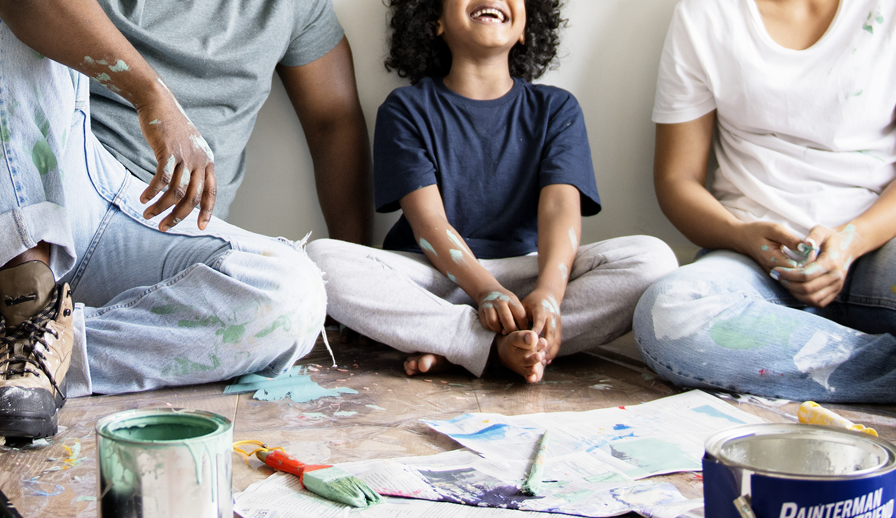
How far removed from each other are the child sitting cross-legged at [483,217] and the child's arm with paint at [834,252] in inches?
9.2

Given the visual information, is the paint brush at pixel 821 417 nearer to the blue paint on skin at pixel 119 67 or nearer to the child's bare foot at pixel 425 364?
the child's bare foot at pixel 425 364

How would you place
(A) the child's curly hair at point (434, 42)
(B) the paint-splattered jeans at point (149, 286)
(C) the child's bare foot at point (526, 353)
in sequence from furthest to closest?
1. (A) the child's curly hair at point (434, 42)
2. (C) the child's bare foot at point (526, 353)
3. (B) the paint-splattered jeans at point (149, 286)

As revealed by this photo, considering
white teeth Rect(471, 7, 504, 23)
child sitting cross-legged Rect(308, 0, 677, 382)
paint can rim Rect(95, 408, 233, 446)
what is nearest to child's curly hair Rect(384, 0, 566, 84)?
child sitting cross-legged Rect(308, 0, 677, 382)

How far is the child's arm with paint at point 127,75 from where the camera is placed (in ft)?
2.77

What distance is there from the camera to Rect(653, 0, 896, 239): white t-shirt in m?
1.34

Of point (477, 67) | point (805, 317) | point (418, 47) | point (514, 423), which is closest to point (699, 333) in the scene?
point (805, 317)

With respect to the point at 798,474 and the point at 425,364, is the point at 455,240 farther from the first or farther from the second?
the point at 798,474

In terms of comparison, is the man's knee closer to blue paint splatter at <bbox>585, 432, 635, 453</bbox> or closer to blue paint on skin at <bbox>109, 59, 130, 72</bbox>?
blue paint on skin at <bbox>109, 59, 130, 72</bbox>

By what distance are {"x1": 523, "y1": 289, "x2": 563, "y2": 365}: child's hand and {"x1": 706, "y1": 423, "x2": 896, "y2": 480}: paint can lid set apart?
2.30 feet

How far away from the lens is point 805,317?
110 cm

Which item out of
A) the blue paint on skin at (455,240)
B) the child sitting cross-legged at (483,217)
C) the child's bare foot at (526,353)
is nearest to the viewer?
the child's bare foot at (526,353)

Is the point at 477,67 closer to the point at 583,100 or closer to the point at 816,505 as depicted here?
the point at 583,100

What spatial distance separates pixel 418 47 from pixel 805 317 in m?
0.96

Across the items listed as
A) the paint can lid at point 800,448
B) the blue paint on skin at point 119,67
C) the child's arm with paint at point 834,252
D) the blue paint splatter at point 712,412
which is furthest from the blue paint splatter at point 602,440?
the blue paint on skin at point 119,67
